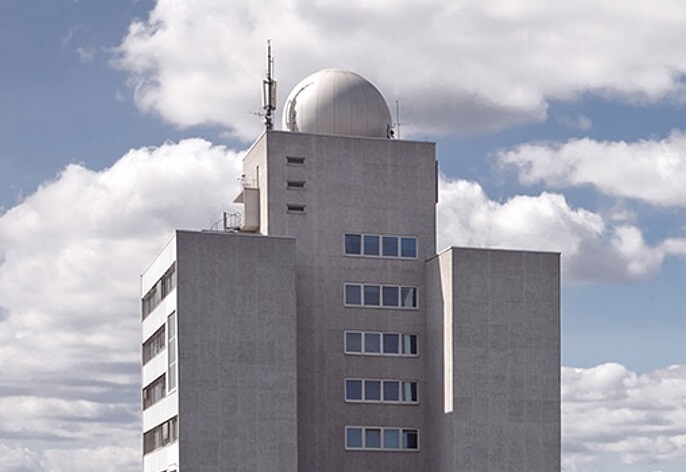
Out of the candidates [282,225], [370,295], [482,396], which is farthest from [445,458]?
[282,225]

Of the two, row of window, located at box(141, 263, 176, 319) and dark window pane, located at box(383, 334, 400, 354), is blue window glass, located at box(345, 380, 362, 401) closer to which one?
dark window pane, located at box(383, 334, 400, 354)

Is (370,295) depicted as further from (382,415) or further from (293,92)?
(293,92)

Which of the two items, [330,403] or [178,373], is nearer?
[178,373]

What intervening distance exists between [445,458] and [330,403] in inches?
290

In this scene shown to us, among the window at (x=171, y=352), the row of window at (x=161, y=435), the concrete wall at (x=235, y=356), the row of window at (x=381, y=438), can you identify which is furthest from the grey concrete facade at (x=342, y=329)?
the window at (x=171, y=352)

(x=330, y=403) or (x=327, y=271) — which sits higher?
(x=327, y=271)

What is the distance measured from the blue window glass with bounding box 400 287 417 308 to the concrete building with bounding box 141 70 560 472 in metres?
0.13

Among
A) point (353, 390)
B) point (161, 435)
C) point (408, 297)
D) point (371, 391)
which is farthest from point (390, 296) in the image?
point (161, 435)

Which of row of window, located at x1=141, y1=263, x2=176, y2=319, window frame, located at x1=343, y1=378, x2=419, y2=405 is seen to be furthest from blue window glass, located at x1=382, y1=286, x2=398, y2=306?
row of window, located at x1=141, y1=263, x2=176, y2=319

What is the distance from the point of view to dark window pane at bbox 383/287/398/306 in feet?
301

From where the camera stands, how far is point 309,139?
Result: 91.5 m

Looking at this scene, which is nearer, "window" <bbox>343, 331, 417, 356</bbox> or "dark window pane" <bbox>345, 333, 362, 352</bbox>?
"dark window pane" <bbox>345, 333, 362, 352</bbox>

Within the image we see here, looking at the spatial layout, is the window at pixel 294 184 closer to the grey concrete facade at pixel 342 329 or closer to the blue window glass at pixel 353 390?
the grey concrete facade at pixel 342 329

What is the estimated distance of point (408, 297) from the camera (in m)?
92.2
